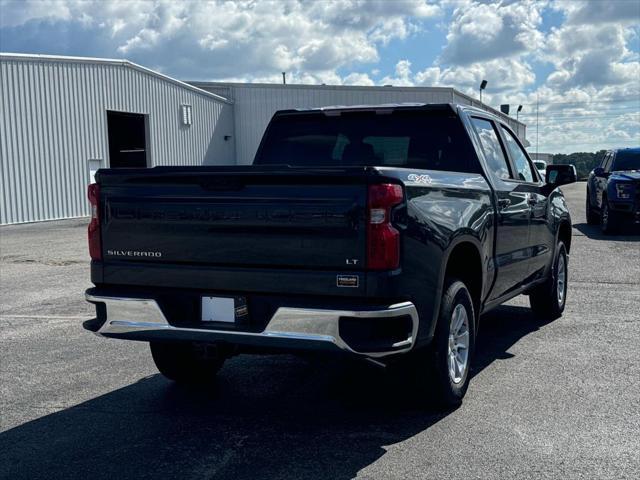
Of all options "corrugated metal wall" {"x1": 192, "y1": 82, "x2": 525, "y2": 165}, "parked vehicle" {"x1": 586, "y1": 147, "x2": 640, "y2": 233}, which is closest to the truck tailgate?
"parked vehicle" {"x1": 586, "y1": 147, "x2": 640, "y2": 233}

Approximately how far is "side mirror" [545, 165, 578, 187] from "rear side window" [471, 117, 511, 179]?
980mm

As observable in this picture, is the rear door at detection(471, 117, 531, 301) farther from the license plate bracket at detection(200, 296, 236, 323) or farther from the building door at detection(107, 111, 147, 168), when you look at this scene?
the building door at detection(107, 111, 147, 168)

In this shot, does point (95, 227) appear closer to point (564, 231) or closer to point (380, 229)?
point (380, 229)

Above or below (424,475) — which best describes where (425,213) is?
above

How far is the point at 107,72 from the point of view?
85.4 ft

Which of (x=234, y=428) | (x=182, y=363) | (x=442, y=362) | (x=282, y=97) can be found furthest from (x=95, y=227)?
(x=282, y=97)

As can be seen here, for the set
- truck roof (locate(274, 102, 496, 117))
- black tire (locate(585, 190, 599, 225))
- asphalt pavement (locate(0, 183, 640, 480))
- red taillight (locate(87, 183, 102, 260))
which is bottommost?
black tire (locate(585, 190, 599, 225))

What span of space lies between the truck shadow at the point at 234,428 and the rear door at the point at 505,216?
2.57 ft

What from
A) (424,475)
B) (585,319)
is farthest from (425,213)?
(585,319)

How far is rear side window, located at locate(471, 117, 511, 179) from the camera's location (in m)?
5.96

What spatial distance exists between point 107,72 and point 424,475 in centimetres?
2457

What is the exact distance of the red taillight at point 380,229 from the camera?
396 cm

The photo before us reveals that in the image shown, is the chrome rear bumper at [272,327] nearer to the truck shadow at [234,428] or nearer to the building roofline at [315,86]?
the truck shadow at [234,428]

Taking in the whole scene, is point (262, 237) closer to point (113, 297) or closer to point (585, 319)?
point (113, 297)
